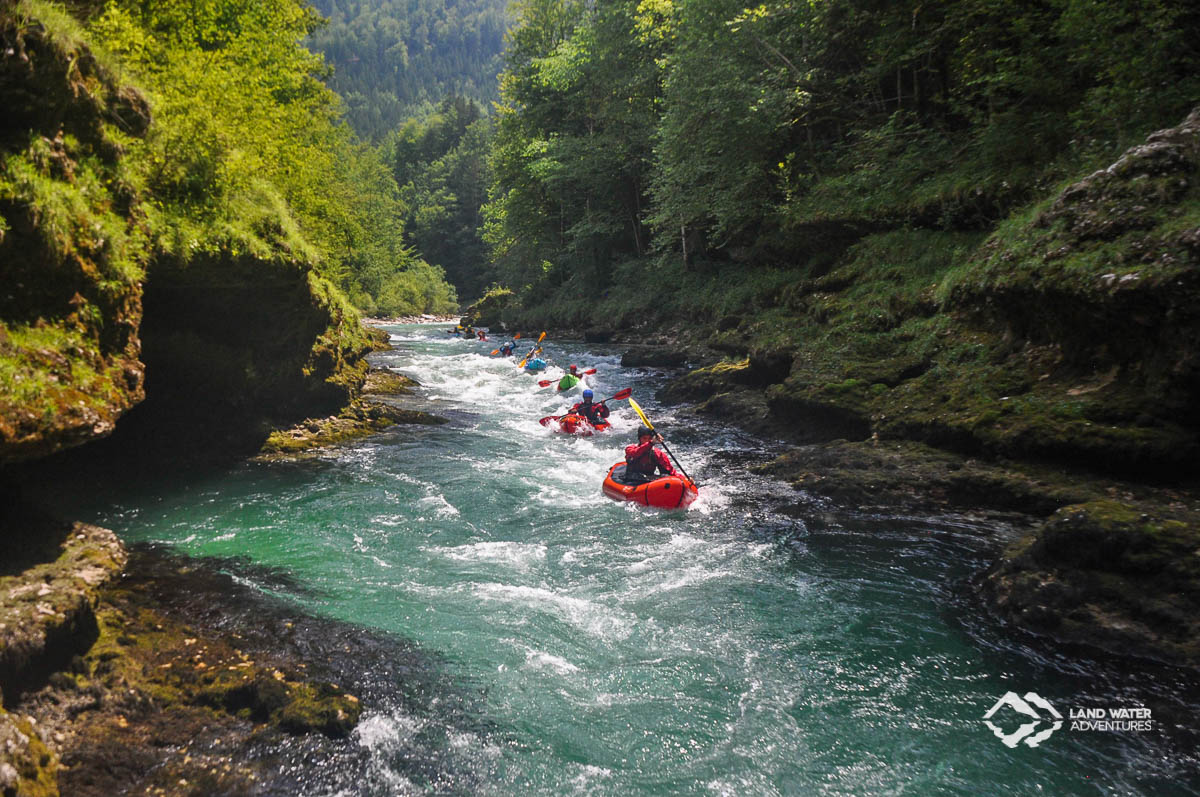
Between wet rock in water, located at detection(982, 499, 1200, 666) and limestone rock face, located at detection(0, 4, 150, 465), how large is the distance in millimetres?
8020

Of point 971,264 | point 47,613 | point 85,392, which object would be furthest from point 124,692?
point 971,264

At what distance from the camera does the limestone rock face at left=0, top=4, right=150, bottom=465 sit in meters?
4.58

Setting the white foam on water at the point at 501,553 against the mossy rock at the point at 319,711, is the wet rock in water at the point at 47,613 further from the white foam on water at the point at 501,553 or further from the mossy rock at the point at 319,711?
the white foam on water at the point at 501,553

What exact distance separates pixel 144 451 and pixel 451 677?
266 inches

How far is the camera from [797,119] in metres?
16.8

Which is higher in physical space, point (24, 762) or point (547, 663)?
point (24, 762)

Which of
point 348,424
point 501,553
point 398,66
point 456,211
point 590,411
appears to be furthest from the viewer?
point 398,66

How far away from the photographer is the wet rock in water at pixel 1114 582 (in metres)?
4.75

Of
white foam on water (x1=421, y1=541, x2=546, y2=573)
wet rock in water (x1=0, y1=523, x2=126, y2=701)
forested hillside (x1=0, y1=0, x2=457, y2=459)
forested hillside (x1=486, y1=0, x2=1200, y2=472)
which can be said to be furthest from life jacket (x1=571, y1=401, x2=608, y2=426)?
wet rock in water (x1=0, y1=523, x2=126, y2=701)

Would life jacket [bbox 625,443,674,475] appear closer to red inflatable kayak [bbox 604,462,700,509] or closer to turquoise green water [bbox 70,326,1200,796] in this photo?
red inflatable kayak [bbox 604,462,700,509]

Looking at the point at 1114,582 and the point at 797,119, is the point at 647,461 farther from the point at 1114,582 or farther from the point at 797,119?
the point at 797,119

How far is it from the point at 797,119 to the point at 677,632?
1544 cm

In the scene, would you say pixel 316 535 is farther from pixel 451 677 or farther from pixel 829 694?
pixel 829 694

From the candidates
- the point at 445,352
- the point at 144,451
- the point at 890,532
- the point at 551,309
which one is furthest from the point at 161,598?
the point at 551,309
